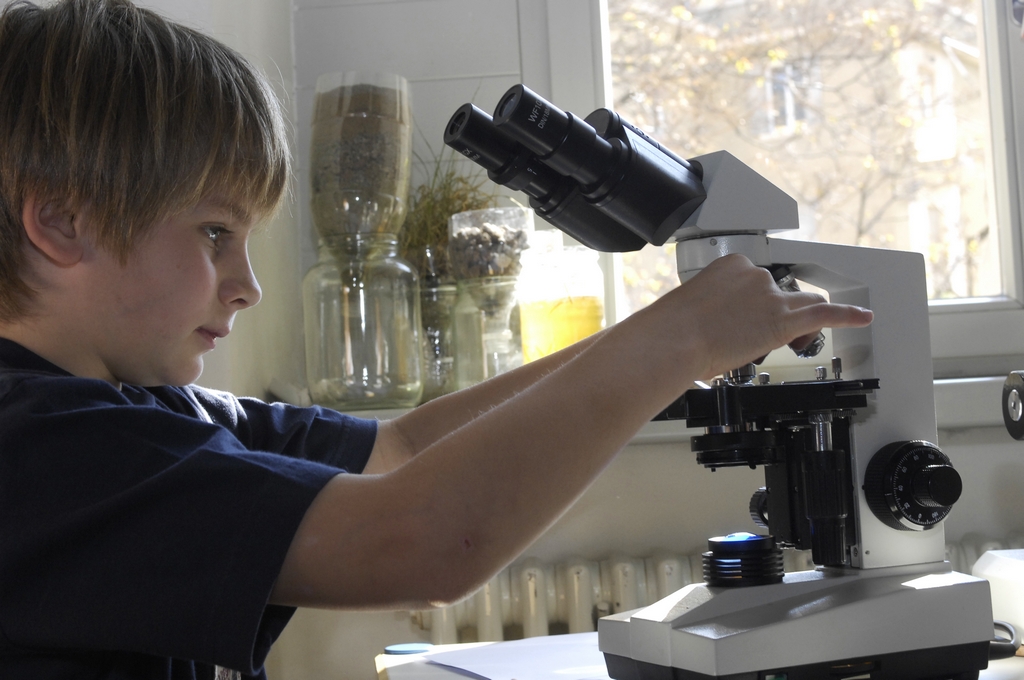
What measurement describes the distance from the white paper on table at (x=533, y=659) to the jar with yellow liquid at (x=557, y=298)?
49 centimetres

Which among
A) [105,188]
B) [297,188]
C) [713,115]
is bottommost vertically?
[105,188]

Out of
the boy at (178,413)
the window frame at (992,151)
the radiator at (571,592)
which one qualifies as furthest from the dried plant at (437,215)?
the boy at (178,413)

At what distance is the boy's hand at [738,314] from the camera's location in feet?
2.23

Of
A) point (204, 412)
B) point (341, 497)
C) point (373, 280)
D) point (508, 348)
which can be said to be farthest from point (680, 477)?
point (341, 497)

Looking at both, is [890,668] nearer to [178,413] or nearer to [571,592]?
[178,413]

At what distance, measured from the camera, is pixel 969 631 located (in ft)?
2.52

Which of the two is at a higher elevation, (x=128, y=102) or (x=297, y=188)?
(x=297, y=188)

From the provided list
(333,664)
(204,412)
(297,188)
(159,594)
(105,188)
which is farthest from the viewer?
(297,188)

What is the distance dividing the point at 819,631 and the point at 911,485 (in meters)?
0.15

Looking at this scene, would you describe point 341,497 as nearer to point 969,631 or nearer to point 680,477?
point 969,631

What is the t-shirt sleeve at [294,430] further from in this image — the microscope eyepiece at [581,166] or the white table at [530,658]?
the microscope eyepiece at [581,166]

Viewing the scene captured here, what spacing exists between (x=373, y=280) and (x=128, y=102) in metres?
0.80

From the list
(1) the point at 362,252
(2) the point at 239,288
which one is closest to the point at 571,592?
(1) the point at 362,252

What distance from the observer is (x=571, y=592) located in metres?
1.44
